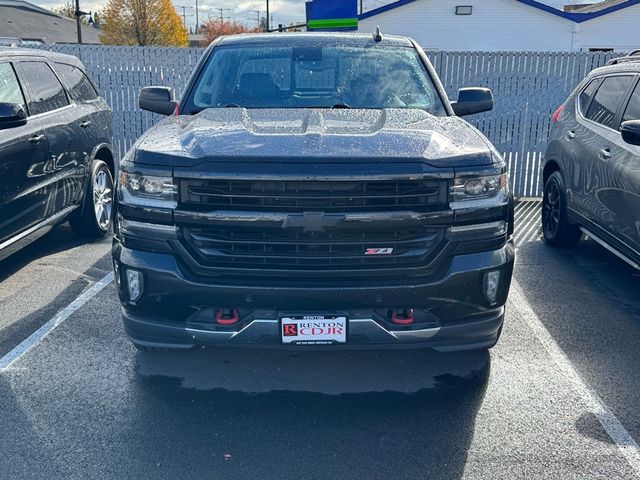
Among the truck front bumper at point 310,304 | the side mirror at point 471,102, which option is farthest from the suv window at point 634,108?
the truck front bumper at point 310,304

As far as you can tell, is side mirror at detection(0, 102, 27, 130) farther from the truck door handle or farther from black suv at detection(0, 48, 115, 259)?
the truck door handle

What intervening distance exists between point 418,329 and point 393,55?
2.55 m

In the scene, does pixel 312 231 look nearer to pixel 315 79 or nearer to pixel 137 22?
pixel 315 79

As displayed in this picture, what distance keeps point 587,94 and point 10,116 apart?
513 centimetres

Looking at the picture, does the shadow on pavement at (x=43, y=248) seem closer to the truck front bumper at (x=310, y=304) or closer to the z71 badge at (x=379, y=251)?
the truck front bumper at (x=310, y=304)

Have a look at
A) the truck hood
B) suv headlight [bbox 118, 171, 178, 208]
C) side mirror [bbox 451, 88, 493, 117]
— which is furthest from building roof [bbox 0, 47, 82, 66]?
side mirror [bbox 451, 88, 493, 117]

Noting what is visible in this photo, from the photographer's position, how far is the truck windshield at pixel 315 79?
4.61m

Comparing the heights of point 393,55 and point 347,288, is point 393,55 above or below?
above

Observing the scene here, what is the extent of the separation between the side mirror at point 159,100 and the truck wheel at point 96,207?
6.17 ft

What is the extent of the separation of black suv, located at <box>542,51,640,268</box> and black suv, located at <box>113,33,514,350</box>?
202 cm

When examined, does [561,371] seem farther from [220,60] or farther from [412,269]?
[220,60]

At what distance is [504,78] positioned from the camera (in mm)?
9977

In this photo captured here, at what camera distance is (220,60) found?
500 centimetres

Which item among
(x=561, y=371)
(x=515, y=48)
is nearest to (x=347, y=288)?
(x=561, y=371)
